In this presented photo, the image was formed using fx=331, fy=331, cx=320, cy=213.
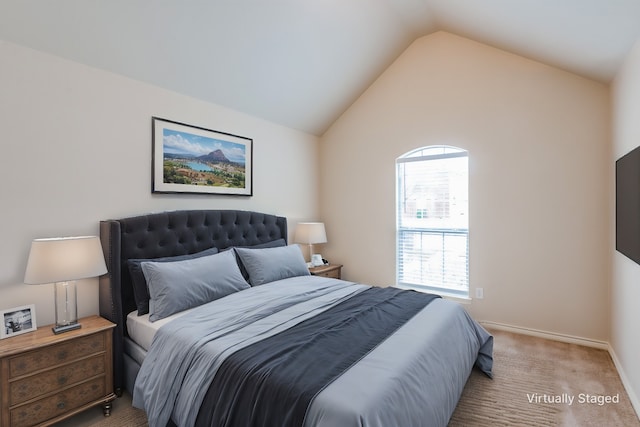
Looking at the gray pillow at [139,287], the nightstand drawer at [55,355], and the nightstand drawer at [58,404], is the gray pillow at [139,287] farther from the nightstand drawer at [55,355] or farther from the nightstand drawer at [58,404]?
the nightstand drawer at [58,404]

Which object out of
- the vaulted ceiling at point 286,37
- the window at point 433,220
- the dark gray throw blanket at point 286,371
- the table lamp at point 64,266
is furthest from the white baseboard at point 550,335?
the table lamp at point 64,266

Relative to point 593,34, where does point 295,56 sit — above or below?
above

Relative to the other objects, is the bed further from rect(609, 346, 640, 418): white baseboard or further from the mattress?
rect(609, 346, 640, 418): white baseboard

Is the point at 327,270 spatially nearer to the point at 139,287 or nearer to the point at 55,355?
the point at 139,287

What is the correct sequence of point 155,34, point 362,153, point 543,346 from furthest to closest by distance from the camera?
point 362,153, point 543,346, point 155,34

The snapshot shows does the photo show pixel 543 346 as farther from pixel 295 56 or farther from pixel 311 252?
pixel 295 56

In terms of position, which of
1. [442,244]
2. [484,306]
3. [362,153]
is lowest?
[484,306]

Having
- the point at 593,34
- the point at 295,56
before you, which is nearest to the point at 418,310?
the point at 593,34

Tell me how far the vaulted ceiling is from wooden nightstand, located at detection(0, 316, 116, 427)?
1.90m

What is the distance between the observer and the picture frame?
2.92 meters

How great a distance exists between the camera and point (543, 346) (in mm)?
3074

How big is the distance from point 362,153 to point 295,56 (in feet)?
5.10

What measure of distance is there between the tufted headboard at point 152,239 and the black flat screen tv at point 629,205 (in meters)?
3.08

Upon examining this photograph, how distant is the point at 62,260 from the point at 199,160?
1.49 m
